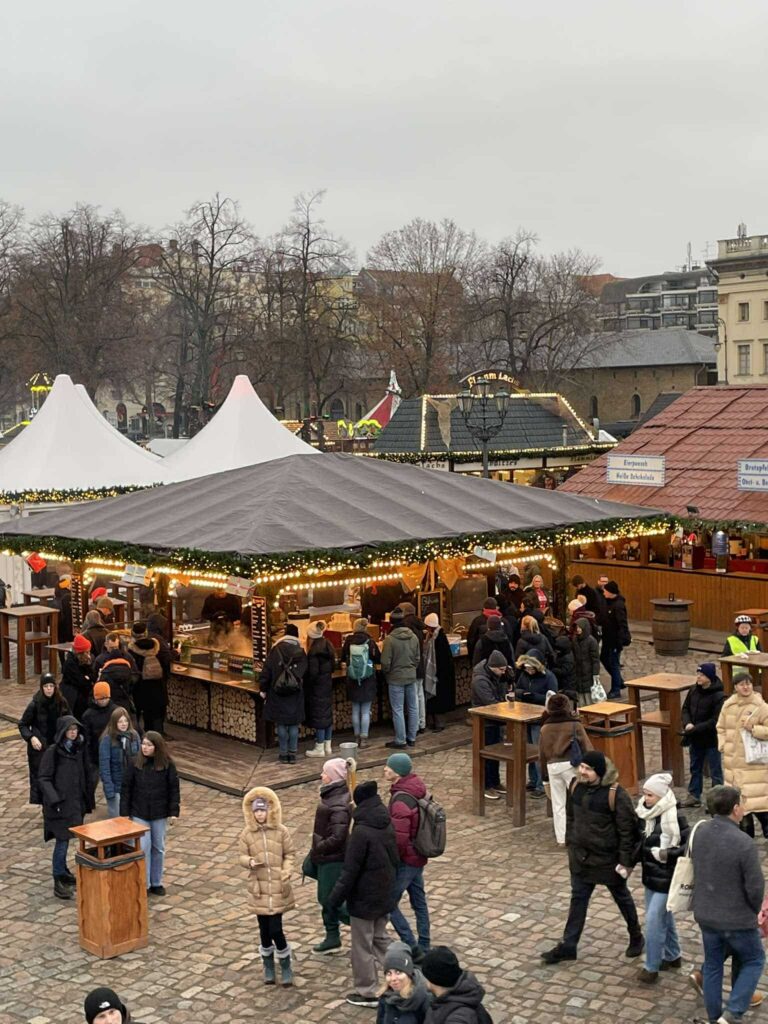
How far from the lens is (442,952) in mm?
5859

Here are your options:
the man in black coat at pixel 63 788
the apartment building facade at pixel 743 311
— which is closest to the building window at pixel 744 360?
the apartment building facade at pixel 743 311

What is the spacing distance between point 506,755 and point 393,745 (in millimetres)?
2795

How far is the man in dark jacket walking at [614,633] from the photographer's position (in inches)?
661

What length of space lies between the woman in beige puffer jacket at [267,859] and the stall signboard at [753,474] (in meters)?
15.2

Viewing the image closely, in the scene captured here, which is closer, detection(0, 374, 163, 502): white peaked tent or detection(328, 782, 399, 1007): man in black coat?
detection(328, 782, 399, 1007): man in black coat

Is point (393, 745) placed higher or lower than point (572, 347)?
lower

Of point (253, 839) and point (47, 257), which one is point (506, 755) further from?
point (47, 257)

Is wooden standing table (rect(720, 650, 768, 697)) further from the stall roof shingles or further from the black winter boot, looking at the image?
the stall roof shingles

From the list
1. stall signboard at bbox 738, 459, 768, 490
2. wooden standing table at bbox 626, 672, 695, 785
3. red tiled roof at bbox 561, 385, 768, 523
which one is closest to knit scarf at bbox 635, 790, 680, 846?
wooden standing table at bbox 626, 672, 695, 785

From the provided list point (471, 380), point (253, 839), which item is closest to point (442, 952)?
point (253, 839)

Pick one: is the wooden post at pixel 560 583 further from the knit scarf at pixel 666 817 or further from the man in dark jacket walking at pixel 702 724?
the knit scarf at pixel 666 817

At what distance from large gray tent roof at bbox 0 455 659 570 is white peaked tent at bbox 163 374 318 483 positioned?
9652 millimetres

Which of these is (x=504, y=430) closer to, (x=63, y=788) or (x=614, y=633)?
(x=614, y=633)

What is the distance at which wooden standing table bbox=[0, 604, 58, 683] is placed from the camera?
19109 mm
